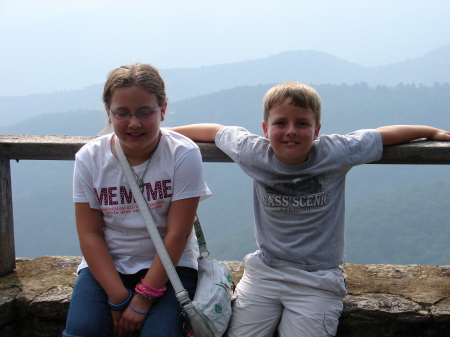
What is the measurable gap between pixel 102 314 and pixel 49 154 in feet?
3.31

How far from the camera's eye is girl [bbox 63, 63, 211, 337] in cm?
195

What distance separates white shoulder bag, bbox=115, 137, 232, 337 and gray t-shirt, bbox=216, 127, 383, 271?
30cm

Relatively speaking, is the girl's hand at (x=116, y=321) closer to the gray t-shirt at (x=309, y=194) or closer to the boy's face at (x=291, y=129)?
the gray t-shirt at (x=309, y=194)

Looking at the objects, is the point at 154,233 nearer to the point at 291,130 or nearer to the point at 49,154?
the point at 291,130

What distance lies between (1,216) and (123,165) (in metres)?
1.06

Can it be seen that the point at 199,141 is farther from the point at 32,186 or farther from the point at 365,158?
the point at 32,186

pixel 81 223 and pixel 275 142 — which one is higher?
pixel 275 142

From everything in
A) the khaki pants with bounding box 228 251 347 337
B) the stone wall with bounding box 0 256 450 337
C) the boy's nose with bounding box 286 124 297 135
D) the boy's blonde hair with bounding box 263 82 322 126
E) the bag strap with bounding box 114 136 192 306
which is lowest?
the stone wall with bounding box 0 256 450 337

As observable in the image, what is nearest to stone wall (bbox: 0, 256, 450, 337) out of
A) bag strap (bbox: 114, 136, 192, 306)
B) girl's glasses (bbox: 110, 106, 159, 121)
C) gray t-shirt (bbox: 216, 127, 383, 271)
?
gray t-shirt (bbox: 216, 127, 383, 271)

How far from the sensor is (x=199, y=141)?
8.16 feet

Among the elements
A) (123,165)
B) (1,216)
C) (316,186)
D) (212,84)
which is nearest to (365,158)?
(316,186)

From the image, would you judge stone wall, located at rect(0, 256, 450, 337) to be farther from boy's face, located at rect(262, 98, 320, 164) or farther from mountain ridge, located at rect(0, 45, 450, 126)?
mountain ridge, located at rect(0, 45, 450, 126)

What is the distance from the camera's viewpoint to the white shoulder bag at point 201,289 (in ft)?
6.32

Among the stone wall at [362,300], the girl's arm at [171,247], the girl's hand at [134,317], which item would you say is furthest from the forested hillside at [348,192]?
the girl's hand at [134,317]
